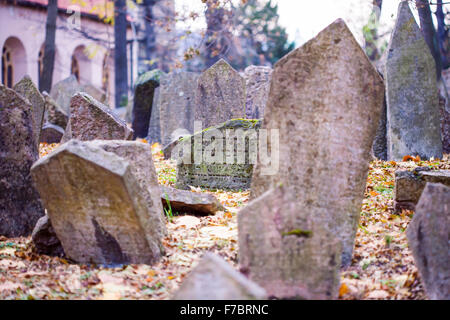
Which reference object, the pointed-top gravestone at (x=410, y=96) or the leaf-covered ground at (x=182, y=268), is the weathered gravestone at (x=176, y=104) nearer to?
the pointed-top gravestone at (x=410, y=96)

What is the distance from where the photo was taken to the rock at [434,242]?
3131mm

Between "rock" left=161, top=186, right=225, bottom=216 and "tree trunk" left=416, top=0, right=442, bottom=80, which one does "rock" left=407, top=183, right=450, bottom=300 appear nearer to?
"rock" left=161, top=186, right=225, bottom=216

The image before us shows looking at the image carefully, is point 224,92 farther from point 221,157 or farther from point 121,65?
point 121,65

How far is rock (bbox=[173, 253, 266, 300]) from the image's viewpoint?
7.75 ft

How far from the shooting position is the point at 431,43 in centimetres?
1178

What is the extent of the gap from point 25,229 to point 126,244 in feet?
4.75

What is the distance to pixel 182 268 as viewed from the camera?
3859mm

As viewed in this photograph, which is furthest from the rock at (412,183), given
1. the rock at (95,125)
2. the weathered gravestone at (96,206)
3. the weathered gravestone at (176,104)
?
the weathered gravestone at (176,104)

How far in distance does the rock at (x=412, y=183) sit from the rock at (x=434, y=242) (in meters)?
1.72

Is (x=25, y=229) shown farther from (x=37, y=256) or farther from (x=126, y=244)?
(x=126, y=244)

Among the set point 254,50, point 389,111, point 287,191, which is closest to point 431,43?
point 389,111

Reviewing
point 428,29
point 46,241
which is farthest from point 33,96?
point 428,29

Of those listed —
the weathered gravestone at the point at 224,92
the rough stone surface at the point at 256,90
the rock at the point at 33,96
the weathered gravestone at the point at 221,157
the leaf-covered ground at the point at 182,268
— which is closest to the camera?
the leaf-covered ground at the point at 182,268

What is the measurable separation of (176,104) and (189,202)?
19.4 feet
